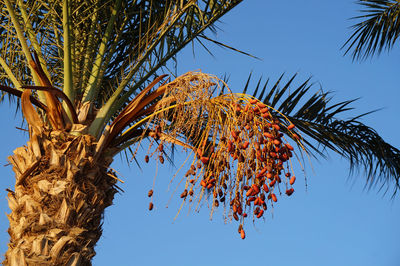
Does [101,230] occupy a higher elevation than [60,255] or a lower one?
higher

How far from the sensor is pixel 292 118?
5.34 m

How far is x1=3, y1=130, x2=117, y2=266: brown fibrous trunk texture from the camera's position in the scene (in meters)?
3.84

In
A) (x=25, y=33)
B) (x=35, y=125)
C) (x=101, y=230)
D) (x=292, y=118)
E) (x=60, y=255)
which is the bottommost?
(x=60, y=255)

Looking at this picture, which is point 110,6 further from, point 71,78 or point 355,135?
point 355,135

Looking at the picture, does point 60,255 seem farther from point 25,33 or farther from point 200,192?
point 25,33

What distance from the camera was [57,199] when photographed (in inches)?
157

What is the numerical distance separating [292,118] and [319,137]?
0.36 metres

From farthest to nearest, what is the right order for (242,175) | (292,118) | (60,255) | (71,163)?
(292,118), (71,163), (60,255), (242,175)

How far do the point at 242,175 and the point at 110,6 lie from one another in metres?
2.88

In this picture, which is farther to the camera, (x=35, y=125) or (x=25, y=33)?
(x=25, y=33)

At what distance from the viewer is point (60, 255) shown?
3.83 m

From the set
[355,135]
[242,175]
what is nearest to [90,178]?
[242,175]

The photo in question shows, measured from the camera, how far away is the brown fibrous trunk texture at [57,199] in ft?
12.6

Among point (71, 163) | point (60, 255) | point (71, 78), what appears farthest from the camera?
point (71, 78)
